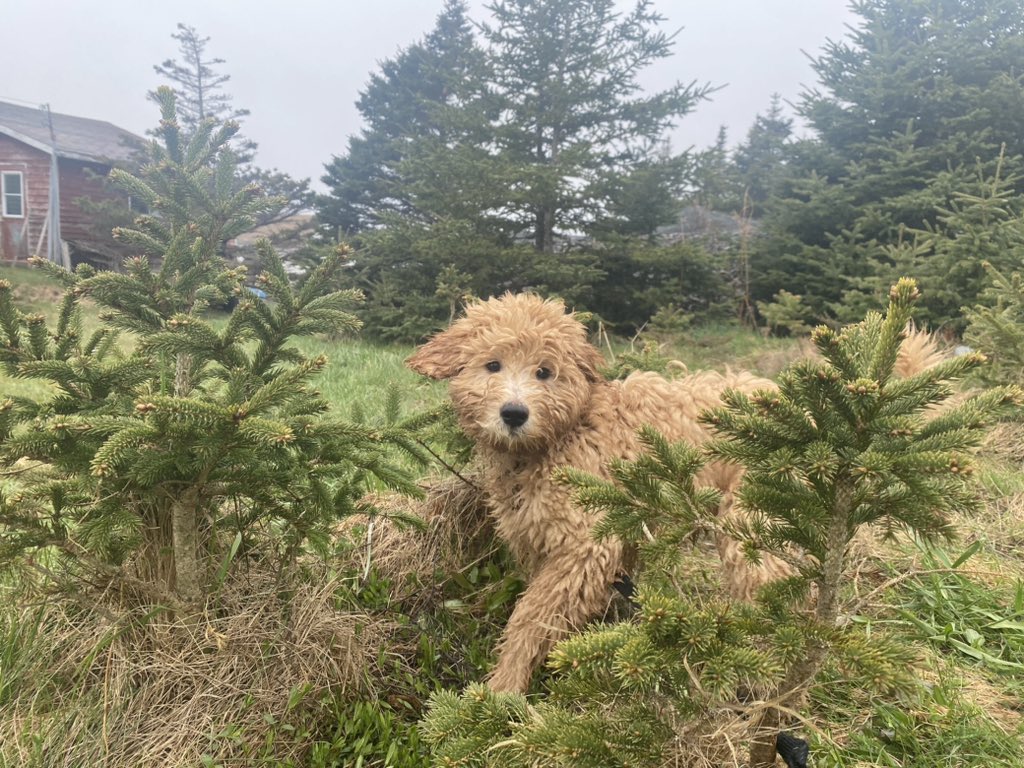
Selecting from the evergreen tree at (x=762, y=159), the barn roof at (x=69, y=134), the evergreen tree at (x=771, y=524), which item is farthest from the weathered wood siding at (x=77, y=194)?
the evergreen tree at (x=771, y=524)

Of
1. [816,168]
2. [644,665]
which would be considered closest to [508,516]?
[644,665]

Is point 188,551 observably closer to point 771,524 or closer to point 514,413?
point 514,413

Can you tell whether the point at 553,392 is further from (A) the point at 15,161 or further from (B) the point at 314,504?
(A) the point at 15,161

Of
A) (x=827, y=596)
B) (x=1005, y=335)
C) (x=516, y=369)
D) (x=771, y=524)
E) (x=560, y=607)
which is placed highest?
(x=1005, y=335)

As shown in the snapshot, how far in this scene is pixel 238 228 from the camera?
245 centimetres

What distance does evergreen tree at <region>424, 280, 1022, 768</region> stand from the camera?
3.85 feet

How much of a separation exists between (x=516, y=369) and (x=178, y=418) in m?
1.15

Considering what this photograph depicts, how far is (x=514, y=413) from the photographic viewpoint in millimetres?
2230

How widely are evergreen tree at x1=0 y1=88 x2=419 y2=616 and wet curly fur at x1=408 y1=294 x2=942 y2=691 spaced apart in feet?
1.31

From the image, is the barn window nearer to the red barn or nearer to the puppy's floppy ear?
the red barn

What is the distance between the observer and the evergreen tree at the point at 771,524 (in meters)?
1.17

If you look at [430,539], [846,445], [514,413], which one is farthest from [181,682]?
[846,445]

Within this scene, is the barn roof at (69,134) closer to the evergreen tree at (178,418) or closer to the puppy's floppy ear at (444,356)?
the evergreen tree at (178,418)

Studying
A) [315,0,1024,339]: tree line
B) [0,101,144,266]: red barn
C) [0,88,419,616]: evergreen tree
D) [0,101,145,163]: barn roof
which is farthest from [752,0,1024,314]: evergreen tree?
[0,101,144,266]: red barn
